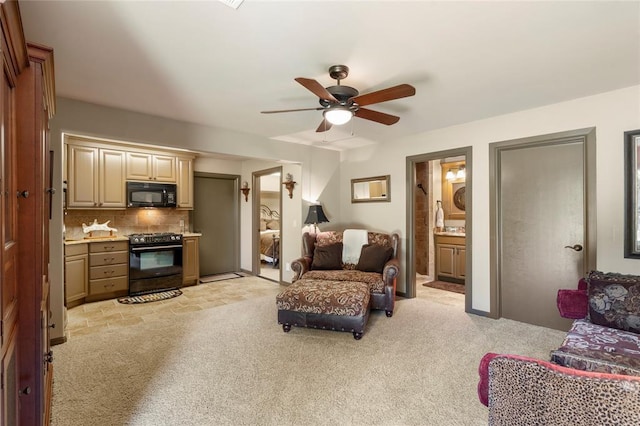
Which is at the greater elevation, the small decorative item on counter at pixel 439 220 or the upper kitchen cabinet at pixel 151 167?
the upper kitchen cabinet at pixel 151 167

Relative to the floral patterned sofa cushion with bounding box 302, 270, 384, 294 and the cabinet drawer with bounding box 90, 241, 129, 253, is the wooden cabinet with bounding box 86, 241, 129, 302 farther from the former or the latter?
the floral patterned sofa cushion with bounding box 302, 270, 384, 294

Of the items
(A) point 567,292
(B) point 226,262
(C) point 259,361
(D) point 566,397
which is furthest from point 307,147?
(D) point 566,397

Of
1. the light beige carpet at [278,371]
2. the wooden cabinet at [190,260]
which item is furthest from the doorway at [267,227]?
the light beige carpet at [278,371]

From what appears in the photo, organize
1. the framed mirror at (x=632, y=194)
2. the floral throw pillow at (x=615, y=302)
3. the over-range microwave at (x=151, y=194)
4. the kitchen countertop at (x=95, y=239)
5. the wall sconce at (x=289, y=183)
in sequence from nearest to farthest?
1. the floral throw pillow at (x=615, y=302)
2. the framed mirror at (x=632, y=194)
3. the kitchen countertop at (x=95, y=239)
4. the over-range microwave at (x=151, y=194)
5. the wall sconce at (x=289, y=183)

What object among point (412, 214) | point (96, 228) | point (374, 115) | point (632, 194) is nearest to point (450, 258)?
point (412, 214)

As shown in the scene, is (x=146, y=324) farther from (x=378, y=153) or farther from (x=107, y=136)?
(x=378, y=153)

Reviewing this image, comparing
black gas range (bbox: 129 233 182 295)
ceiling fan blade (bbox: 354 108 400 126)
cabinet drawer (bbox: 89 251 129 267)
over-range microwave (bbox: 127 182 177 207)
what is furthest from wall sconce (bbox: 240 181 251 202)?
ceiling fan blade (bbox: 354 108 400 126)

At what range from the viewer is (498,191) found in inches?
150

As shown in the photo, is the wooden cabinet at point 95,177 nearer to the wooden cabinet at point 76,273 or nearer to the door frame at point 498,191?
the wooden cabinet at point 76,273

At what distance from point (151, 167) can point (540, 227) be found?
550 cm

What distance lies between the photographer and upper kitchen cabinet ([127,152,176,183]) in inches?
195

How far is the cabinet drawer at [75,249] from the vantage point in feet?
13.8

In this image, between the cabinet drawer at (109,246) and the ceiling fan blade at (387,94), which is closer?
→ the ceiling fan blade at (387,94)

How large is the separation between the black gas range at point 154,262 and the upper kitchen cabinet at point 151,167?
0.93m
